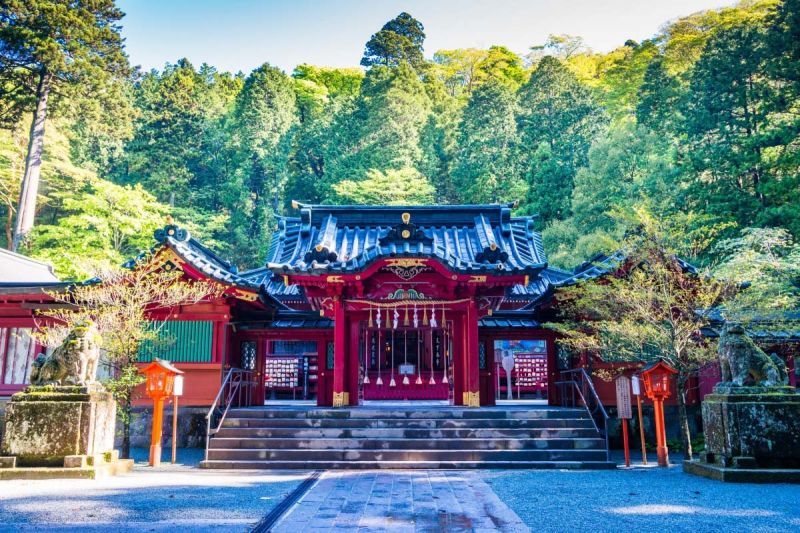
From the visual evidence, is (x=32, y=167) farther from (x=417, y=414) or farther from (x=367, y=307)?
(x=417, y=414)

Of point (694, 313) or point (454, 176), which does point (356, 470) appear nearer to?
point (694, 313)

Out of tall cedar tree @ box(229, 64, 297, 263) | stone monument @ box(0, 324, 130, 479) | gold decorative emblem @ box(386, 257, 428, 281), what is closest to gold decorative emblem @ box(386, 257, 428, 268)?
gold decorative emblem @ box(386, 257, 428, 281)

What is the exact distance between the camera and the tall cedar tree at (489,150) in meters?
35.5

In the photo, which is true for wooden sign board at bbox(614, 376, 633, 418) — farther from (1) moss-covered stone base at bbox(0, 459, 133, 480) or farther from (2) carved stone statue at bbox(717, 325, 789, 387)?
(1) moss-covered stone base at bbox(0, 459, 133, 480)

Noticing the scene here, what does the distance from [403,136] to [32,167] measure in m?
20.8

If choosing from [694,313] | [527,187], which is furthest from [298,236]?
[527,187]

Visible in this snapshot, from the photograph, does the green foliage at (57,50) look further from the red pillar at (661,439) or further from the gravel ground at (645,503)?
the red pillar at (661,439)

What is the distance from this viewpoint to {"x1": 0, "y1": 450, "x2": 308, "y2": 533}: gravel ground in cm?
578

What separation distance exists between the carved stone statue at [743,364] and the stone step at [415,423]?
3461 mm

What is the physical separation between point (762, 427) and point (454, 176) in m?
30.2

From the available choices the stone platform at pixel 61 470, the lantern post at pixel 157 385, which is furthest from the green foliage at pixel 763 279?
the stone platform at pixel 61 470

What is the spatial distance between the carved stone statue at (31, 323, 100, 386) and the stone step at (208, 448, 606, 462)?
2.97 m

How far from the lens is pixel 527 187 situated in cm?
3456

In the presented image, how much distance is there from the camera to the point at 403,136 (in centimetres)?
3691
